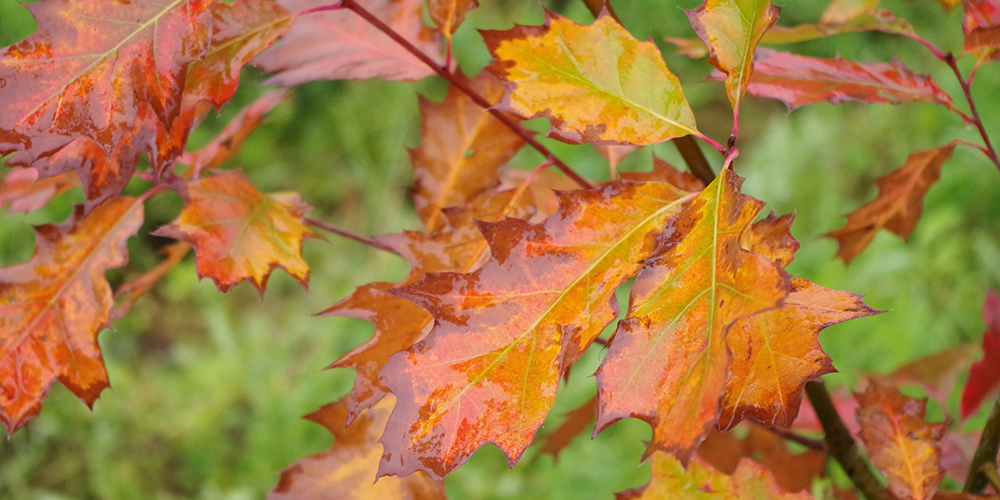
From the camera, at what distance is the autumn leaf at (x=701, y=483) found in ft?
1.70

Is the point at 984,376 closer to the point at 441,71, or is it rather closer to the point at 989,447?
the point at 989,447

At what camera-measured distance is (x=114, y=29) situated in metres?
0.43

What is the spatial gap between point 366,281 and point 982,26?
1847 millimetres

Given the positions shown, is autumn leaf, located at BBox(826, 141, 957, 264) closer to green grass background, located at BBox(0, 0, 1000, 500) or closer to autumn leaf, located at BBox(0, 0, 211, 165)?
autumn leaf, located at BBox(0, 0, 211, 165)

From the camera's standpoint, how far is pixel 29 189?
2.18ft

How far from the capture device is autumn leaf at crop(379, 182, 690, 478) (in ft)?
1.29

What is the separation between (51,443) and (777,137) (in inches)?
92.4

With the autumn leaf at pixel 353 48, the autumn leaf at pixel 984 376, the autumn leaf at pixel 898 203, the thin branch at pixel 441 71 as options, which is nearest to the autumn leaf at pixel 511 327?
the thin branch at pixel 441 71

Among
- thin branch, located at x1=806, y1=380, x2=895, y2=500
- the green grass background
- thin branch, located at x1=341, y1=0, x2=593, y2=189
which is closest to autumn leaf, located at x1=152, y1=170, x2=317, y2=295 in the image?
thin branch, located at x1=341, y1=0, x2=593, y2=189

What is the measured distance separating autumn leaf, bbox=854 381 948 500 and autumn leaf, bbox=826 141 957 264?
0.48 feet

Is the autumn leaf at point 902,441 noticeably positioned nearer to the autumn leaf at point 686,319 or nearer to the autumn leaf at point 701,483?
the autumn leaf at point 701,483

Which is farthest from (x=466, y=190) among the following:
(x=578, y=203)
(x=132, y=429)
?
(x=132, y=429)

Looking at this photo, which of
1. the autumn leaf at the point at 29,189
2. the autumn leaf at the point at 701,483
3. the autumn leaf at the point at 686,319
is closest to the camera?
the autumn leaf at the point at 686,319

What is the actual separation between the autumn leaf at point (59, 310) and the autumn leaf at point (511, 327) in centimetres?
30
